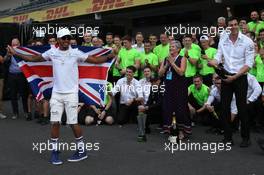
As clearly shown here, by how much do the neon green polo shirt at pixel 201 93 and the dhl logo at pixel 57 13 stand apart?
15782mm

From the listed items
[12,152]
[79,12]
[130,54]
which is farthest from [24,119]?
[79,12]

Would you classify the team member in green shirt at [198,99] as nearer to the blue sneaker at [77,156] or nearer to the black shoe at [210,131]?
the black shoe at [210,131]

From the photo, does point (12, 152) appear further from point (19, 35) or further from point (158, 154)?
point (19, 35)

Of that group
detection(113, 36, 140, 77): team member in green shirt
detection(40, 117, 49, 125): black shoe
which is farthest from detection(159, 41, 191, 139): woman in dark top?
detection(40, 117, 49, 125): black shoe

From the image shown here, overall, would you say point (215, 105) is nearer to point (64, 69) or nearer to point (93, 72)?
point (93, 72)

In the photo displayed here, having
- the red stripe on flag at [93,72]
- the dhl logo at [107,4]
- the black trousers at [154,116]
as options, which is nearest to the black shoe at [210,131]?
the black trousers at [154,116]

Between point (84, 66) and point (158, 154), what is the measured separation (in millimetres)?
1822

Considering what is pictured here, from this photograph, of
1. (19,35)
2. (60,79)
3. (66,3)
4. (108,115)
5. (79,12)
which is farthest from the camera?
(66,3)

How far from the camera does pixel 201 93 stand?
31.2 feet

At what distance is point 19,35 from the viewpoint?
48.0ft

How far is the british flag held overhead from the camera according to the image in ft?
23.9

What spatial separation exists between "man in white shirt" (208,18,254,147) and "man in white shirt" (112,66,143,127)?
2552mm
